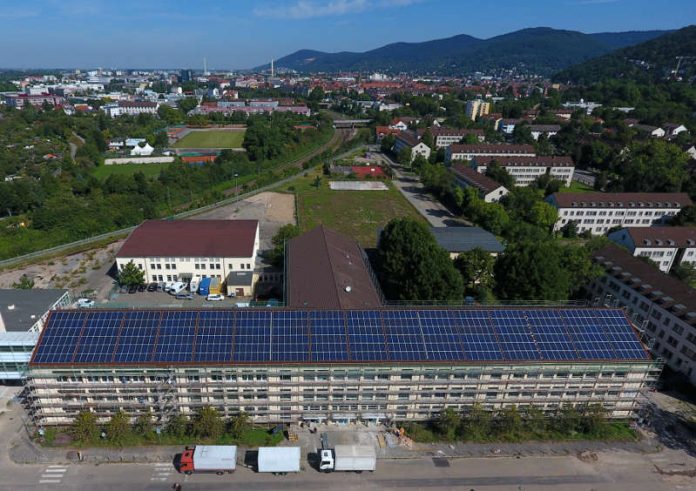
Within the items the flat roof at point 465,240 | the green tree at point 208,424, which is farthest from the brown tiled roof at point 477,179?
the green tree at point 208,424

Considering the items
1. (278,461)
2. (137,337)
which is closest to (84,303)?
(137,337)

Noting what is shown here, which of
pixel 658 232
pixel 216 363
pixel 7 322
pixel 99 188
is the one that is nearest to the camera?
pixel 216 363

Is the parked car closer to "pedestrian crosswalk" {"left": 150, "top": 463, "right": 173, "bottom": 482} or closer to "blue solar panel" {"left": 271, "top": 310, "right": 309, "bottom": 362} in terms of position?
"pedestrian crosswalk" {"left": 150, "top": 463, "right": 173, "bottom": 482}

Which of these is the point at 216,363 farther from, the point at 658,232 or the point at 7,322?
the point at 658,232

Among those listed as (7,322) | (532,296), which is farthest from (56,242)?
(532,296)

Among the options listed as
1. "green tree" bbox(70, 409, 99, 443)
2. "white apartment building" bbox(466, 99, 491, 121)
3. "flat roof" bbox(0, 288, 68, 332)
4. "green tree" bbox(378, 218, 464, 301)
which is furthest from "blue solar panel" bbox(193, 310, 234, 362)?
"white apartment building" bbox(466, 99, 491, 121)

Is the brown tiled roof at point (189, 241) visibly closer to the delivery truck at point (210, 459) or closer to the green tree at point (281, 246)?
the green tree at point (281, 246)

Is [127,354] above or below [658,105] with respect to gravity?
below
